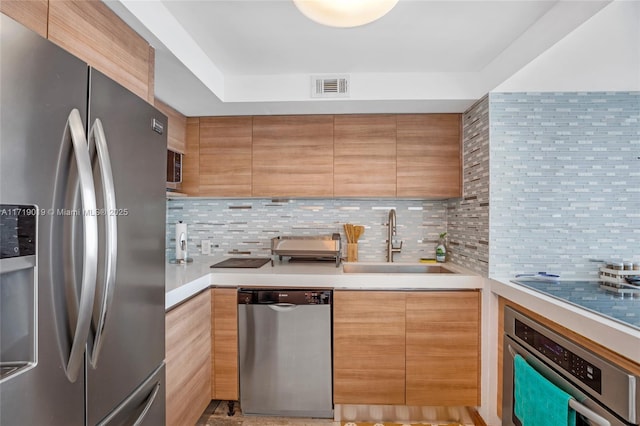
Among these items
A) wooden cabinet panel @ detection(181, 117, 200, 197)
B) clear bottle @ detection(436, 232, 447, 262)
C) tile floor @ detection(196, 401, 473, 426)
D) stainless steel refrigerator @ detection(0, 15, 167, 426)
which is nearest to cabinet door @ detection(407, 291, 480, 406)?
tile floor @ detection(196, 401, 473, 426)

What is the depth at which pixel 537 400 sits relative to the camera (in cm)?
134

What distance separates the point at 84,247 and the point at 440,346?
1995mm

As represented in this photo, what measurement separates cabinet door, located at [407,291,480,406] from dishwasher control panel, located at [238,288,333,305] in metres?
0.56

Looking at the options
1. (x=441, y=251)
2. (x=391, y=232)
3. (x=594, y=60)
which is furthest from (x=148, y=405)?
(x=594, y=60)

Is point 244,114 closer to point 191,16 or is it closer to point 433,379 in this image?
point 191,16

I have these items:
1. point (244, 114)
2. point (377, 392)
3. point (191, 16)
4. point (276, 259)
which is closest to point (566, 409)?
point (377, 392)

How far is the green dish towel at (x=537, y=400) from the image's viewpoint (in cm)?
119

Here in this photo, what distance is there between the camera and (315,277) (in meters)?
2.07

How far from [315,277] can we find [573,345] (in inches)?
51.6

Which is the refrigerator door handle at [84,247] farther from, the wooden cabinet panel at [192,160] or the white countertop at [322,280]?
the wooden cabinet panel at [192,160]

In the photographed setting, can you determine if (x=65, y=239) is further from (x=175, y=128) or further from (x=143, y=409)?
(x=175, y=128)

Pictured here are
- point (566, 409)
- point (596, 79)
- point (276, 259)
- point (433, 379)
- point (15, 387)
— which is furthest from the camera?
point (276, 259)

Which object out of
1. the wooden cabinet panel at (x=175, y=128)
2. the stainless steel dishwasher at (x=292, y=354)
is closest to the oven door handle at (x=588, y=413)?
the stainless steel dishwasher at (x=292, y=354)

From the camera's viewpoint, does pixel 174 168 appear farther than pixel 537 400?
Yes
